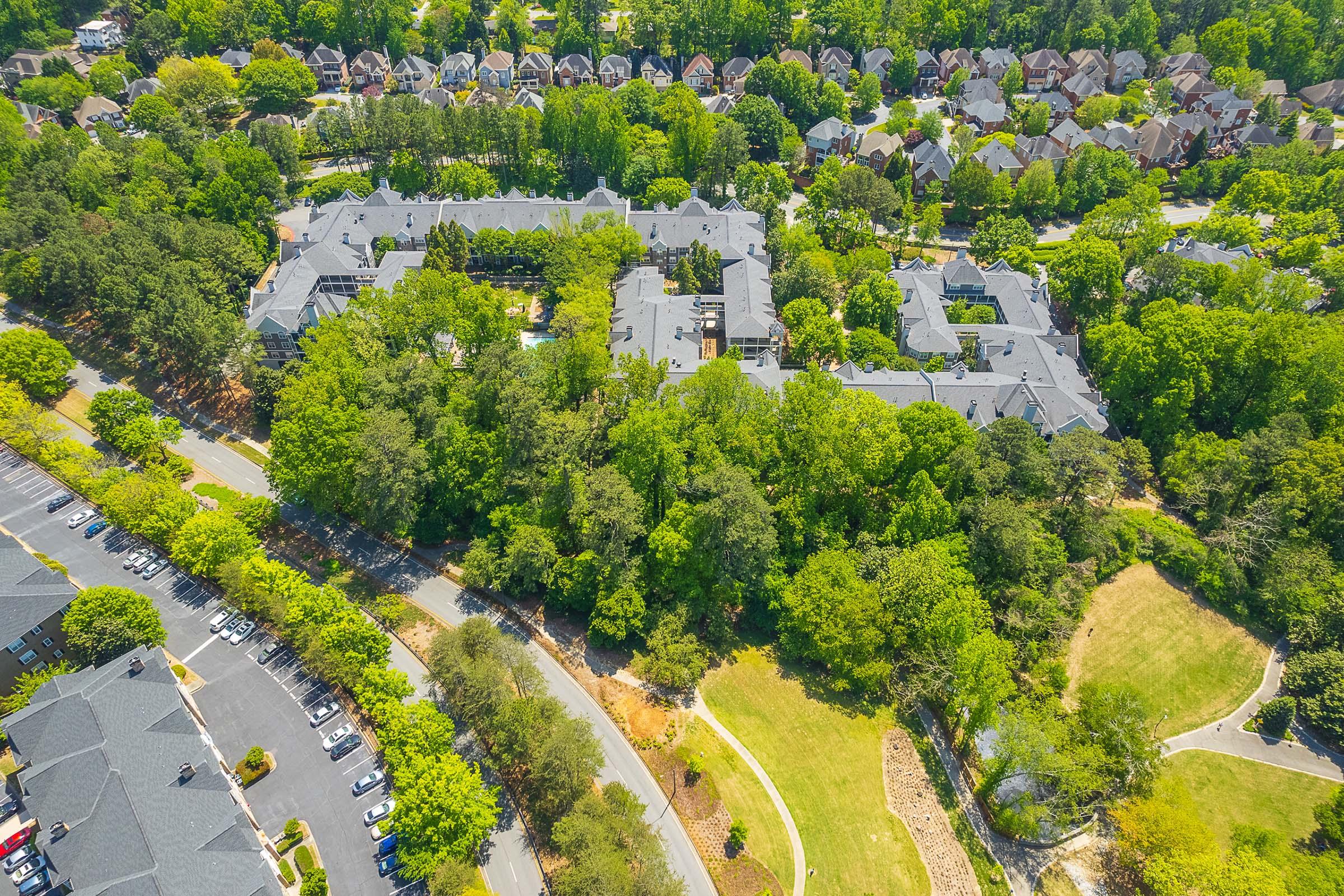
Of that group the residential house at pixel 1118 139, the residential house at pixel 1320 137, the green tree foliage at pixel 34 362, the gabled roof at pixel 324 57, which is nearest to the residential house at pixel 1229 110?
the residential house at pixel 1320 137

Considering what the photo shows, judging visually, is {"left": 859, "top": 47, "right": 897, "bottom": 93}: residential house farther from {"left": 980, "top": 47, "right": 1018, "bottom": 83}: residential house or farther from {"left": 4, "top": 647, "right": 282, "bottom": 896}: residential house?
{"left": 4, "top": 647, "right": 282, "bottom": 896}: residential house

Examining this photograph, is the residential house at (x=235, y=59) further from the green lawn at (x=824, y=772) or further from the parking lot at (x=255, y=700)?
the green lawn at (x=824, y=772)

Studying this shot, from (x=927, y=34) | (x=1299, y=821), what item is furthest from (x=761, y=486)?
(x=927, y=34)

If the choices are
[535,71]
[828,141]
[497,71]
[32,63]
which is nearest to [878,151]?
[828,141]

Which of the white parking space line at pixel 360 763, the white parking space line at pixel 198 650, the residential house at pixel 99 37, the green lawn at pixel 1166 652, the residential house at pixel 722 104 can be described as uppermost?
the residential house at pixel 99 37

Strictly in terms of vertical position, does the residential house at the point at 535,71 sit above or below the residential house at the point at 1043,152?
above

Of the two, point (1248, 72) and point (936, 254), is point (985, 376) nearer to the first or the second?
point (936, 254)
